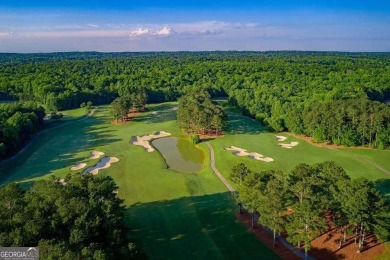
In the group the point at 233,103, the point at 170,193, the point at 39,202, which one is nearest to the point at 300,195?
the point at 170,193

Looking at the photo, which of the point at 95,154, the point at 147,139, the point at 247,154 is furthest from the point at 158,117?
the point at 247,154

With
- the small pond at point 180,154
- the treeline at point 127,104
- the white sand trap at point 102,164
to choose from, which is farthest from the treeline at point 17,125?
the small pond at point 180,154

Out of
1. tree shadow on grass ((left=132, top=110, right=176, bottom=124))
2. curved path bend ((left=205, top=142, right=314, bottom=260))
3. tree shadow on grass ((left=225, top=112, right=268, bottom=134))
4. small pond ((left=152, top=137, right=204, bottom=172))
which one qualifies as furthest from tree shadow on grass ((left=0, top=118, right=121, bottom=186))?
tree shadow on grass ((left=225, top=112, right=268, bottom=134))

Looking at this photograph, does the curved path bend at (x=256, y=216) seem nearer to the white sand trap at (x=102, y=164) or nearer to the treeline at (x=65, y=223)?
the treeline at (x=65, y=223)

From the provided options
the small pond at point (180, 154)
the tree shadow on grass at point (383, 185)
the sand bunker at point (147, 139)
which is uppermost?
the tree shadow on grass at point (383, 185)

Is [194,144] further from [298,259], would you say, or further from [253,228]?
[298,259]

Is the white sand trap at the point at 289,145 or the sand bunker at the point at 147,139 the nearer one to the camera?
the white sand trap at the point at 289,145

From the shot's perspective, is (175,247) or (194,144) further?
(194,144)
